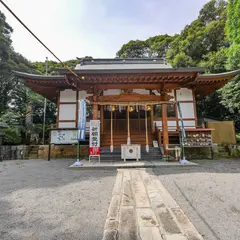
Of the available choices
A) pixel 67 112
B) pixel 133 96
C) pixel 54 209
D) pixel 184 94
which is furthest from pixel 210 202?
pixel 67 112

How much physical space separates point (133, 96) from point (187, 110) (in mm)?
3922

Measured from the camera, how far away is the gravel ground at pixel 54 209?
1.75 meters

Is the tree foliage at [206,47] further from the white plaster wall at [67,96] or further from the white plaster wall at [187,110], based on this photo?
the white plaster wall at [67,96]

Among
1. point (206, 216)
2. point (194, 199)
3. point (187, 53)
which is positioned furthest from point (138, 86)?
point (187, 53)

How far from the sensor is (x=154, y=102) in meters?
7.15

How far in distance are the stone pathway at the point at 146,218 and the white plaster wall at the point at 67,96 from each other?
746 centimetres

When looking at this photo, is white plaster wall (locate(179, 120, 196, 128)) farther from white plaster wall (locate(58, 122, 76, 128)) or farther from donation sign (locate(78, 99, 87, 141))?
white plaster wall (locate(58, 122, 76, 128))

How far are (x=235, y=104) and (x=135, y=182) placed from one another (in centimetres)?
899

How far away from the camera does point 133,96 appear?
7316 mm

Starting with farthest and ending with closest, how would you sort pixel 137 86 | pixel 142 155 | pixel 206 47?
pixel 206 47 < pixel 137 86 < pixel 142 155

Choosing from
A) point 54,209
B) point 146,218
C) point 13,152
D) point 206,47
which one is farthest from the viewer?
point 206,47

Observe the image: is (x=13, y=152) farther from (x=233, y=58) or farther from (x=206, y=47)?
(x=206, y=47)

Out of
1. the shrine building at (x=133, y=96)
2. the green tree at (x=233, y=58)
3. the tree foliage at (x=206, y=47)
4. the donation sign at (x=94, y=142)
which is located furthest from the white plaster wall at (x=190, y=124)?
the donation sign at (x=94, y=142)

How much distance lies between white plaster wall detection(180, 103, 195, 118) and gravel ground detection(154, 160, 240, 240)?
5397mm
